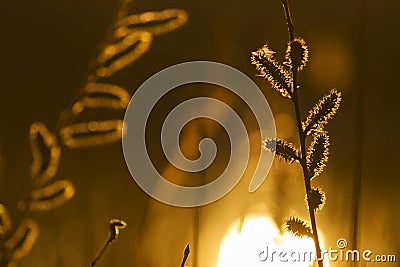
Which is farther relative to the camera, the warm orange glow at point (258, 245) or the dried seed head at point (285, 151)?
the warm orange glow at point (258, 245)

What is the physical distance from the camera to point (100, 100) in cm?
62

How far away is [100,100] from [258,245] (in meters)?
0.21

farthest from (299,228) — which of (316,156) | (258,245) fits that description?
Result: (258,245)

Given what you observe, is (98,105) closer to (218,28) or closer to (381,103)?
(218,28)

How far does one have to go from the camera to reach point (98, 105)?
24.3 inches

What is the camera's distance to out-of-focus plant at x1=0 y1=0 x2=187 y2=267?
60 centimetres

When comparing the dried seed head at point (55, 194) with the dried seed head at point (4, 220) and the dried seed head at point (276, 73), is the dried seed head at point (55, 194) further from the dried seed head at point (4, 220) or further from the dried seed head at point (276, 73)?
the dried seed head at point (276, 73)

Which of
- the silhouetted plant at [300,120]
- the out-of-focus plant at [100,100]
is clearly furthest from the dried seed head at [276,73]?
the out-of-focus plant at [100,100]

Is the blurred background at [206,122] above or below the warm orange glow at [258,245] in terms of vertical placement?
above

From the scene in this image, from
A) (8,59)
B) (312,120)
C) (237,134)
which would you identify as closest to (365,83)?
(237,134)

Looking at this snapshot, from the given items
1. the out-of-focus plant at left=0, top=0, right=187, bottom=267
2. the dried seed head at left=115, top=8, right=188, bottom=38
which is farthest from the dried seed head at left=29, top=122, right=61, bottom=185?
the dried seed head at left=115, top=8, right=188, bottom=38

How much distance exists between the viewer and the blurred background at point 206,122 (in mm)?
614

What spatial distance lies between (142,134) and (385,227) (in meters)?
0.26

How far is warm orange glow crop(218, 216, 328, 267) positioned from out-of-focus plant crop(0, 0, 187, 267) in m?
0.16
